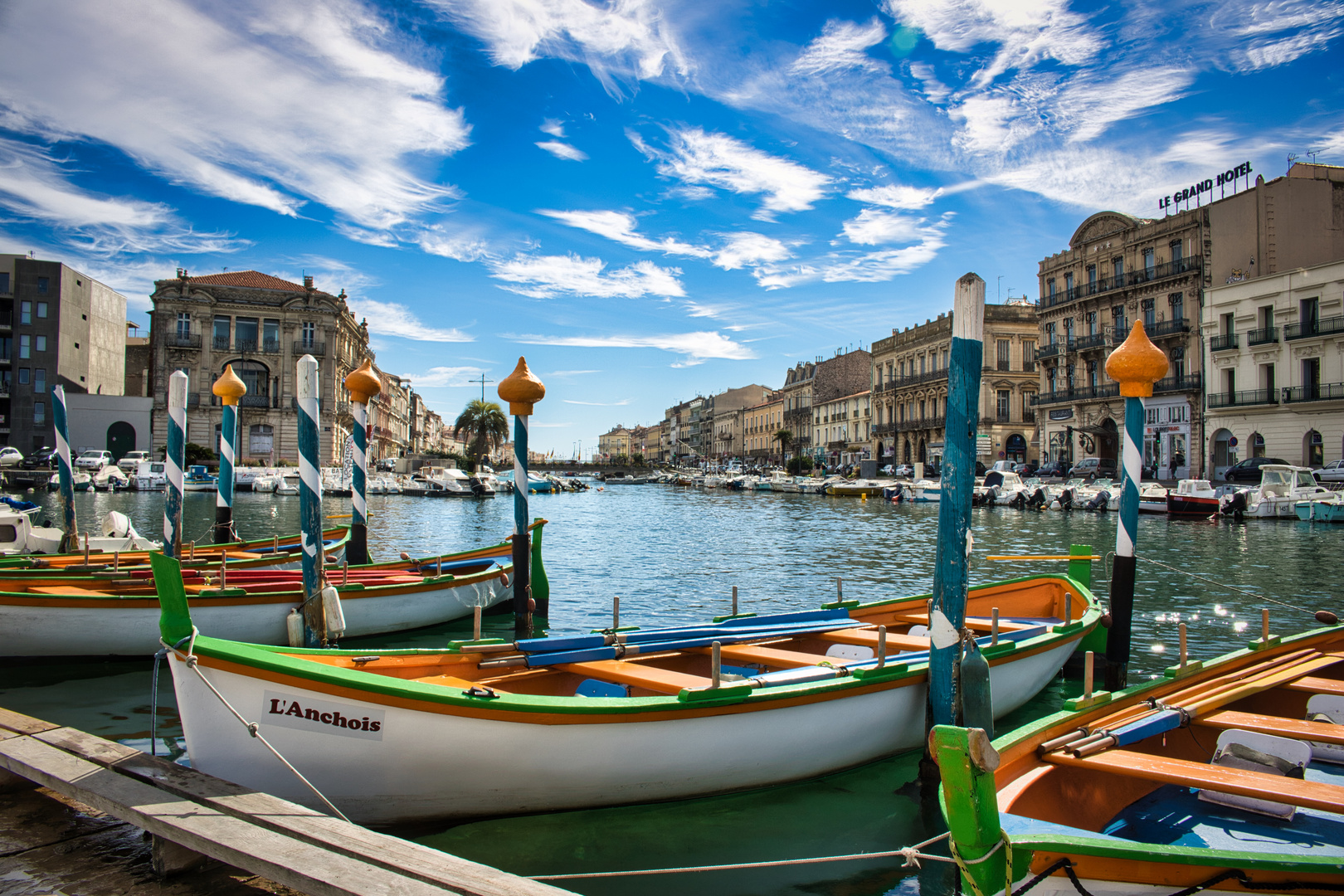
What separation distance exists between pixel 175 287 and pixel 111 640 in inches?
A: 2664

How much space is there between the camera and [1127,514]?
8.23 m

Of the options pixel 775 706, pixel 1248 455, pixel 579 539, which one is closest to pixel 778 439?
pixel 1248 455

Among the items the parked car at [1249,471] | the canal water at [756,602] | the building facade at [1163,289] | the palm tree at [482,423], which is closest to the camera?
the canal water at [756,602]

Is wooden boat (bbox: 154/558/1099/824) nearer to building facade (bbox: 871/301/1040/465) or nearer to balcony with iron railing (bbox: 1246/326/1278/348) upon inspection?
balcony with iron railing (bbox: 1246/326/1278/348)

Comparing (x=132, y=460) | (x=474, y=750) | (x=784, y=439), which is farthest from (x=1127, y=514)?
(x=784, y=439)

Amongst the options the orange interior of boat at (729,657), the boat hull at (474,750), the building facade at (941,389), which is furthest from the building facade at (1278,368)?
the boat hull at (474,750)

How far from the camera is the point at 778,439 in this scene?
335 ft

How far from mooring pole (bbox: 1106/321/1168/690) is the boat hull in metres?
4.42

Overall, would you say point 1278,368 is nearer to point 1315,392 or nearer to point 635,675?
point 1315,392

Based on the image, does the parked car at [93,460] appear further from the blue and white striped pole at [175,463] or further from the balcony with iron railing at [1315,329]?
the balcony with iron railing at [1315,329]

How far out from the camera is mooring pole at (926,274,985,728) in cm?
562

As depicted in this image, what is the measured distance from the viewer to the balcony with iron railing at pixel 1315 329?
33513 millimetres

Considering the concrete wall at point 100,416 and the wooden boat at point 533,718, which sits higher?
the concrete wall at point 100,416

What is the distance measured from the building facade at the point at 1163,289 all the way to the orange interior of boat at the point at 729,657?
26650 mm
